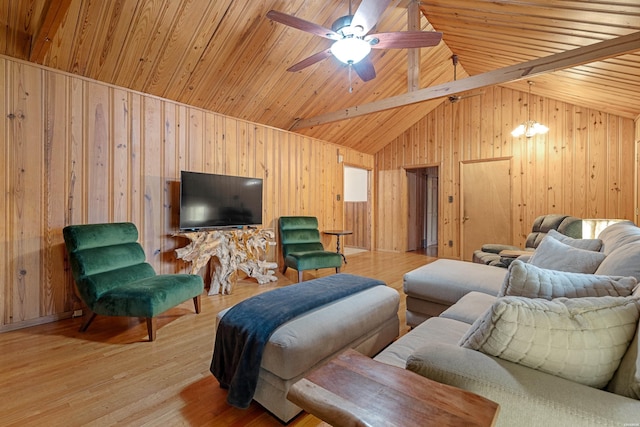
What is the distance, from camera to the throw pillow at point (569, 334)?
80cm

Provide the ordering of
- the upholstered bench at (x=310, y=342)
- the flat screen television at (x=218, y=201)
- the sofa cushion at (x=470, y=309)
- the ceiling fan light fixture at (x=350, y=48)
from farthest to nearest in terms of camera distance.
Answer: the flat screen television at (x=218, y=201), the ceiling fan light fixture at (x=350, y=48), the sofa cushion at (x=470, y=309), the upholstered bench at (x=310, y=342)

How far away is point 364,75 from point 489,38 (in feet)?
5.77

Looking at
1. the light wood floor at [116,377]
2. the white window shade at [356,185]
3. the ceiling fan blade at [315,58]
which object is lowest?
the light wood floor at [116,377]

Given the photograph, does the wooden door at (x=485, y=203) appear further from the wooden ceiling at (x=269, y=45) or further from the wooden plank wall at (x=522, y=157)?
the wooden ceiling at (x=269, y=45)

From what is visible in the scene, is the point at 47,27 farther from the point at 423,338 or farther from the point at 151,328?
the point at 423,338

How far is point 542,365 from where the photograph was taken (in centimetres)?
83

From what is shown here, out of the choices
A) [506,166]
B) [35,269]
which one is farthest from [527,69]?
[35,269]

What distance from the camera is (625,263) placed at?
1.26 meters

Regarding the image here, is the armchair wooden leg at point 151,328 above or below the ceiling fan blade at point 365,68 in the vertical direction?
below

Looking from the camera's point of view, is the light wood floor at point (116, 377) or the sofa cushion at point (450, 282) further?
the sofa cushion at point (450, 282)

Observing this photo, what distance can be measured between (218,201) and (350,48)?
2483 mm

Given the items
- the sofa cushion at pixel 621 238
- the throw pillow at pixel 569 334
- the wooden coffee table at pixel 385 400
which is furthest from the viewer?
the sofa cushion at pixel 621 238

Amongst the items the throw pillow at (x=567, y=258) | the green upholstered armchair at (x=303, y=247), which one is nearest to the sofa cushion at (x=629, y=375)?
the throw pillow at (x=567, y=258)

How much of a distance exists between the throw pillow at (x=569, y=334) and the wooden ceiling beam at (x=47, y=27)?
3219 mm
